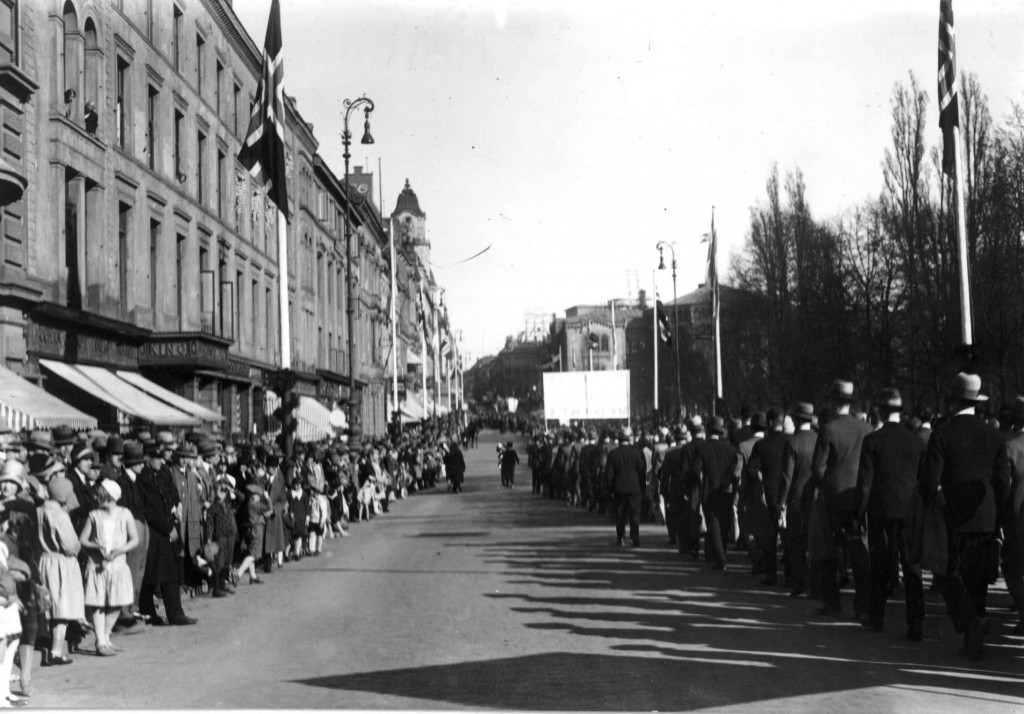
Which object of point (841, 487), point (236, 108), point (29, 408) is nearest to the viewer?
point (841, 487)

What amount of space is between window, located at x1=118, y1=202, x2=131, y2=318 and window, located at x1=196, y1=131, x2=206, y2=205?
6668mm

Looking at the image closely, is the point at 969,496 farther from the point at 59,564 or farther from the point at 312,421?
the point at 312,421

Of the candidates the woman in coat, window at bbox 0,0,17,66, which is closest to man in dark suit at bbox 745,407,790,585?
window at bbox 0,0,17,66

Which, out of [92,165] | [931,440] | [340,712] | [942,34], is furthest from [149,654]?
[92,165]

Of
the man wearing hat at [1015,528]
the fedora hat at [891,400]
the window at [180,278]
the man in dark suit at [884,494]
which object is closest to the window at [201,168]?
the window at [180,278]

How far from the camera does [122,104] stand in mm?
29422

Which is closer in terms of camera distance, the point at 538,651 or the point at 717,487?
the point at 538,651

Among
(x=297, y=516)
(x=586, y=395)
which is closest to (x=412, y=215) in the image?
(x=586, y=395)

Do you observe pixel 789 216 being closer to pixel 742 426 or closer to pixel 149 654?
pixel 742 426

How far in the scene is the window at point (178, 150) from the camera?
34.3m

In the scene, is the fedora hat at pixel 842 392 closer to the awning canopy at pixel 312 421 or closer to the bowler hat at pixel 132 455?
the bowler hat at pixel 132 455

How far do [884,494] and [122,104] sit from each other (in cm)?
2309

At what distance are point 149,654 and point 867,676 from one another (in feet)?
19.2

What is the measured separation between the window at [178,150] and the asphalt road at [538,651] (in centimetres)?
1972
